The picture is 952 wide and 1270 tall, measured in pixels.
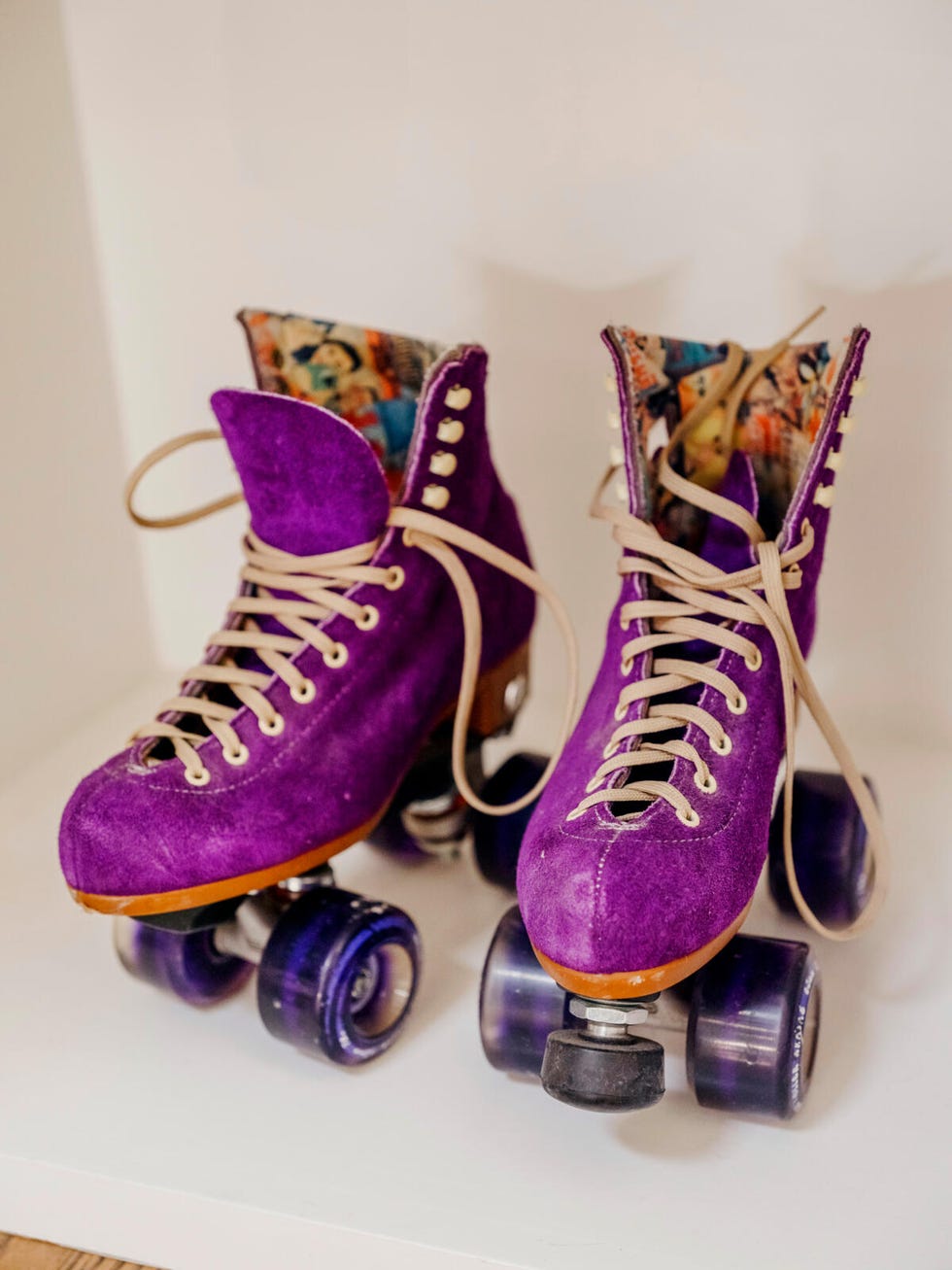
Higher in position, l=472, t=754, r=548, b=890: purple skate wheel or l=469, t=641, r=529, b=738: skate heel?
l=469, t=641, r=529, b=738: skate heel

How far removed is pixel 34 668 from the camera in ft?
3.86

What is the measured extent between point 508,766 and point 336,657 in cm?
21

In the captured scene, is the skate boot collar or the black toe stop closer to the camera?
the black toe stop

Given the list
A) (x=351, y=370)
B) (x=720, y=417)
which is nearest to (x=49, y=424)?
(x=351, y=370)

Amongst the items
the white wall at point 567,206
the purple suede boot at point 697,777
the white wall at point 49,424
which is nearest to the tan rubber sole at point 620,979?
the purple suede boot at point 697,777

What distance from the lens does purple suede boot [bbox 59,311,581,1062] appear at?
741 mm

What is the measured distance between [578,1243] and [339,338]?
62cm

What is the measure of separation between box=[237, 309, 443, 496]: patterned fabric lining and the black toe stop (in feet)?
1.52

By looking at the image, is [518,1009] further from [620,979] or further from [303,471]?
[303,471]

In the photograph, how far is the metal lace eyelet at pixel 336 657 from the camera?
81cm

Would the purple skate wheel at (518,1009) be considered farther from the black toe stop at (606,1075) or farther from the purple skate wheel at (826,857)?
the purple skate wheel at (826,857)

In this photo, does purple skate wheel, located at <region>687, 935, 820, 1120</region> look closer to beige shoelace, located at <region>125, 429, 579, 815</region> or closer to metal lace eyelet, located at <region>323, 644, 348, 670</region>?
beige shoelace, located at <region>125, 429, 579, 815</region>

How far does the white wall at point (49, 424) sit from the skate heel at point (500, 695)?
0.43 metres

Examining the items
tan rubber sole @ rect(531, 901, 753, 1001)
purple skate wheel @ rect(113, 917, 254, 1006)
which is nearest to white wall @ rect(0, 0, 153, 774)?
purple skate wheel @ rect(113, 917, 254, 1006)
